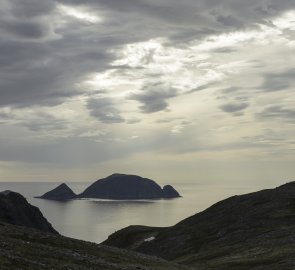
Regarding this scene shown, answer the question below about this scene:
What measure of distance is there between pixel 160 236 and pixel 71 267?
2890 inches

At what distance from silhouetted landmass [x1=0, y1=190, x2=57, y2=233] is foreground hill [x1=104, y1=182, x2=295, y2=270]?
3442 cm

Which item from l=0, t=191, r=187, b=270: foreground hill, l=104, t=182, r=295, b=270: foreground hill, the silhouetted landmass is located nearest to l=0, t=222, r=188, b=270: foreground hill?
l=0, t=191, r=187, b=270: foreground hill

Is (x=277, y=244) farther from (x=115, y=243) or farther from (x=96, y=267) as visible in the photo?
(x=115, y=243)

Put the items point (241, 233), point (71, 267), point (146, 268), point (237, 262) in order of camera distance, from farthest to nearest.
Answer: point (241, 233) < point (237, 262) < point (146, 268) < point (71, 267)

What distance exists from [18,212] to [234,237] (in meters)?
84.8

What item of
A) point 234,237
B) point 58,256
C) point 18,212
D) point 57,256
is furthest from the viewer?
point 18,212

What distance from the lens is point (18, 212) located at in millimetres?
144625

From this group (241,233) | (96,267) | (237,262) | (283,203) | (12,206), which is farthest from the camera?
(12,206)

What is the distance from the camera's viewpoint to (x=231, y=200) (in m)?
120

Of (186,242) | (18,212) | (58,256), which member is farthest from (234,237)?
(18,212)

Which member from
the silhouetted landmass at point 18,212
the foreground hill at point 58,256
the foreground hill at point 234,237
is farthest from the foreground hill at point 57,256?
the silhouetted landmass at point 18,212

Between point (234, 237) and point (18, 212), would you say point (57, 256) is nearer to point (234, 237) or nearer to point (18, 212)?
point (234, 237)

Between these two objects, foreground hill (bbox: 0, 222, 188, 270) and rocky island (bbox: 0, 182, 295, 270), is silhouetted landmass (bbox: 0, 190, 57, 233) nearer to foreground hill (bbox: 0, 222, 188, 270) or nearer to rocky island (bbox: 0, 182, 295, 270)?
rocky island (bbox: 0, 182, 295, 270)

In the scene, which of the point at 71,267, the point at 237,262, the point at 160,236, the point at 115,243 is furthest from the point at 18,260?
the point at 115,243
